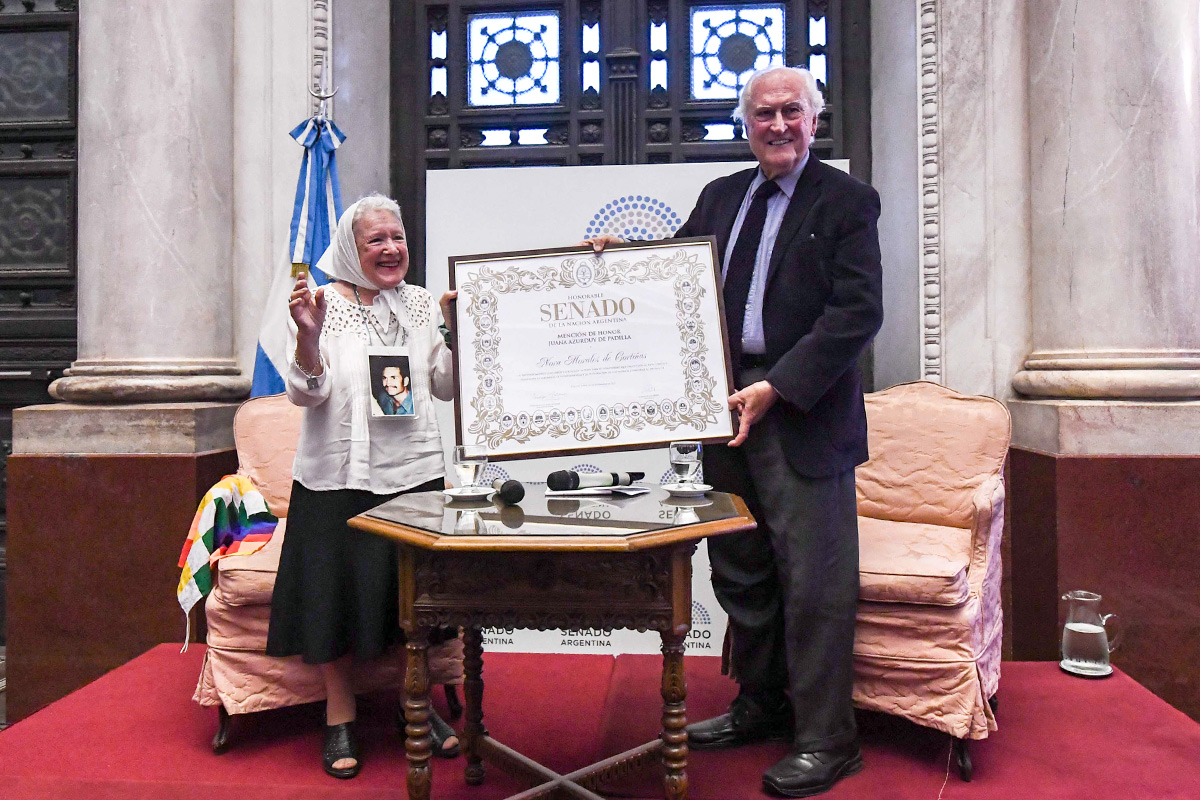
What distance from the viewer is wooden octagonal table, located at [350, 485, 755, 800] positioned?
6.67 ft

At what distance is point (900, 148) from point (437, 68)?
2.42 m

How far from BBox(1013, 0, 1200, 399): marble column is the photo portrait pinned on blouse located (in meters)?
2.64

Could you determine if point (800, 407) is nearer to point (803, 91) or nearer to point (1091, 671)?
point (803, 91)

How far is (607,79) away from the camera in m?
4.71

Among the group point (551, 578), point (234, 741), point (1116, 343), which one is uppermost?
point (1116, 343)

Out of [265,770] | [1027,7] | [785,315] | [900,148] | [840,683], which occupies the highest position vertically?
[1027,7]

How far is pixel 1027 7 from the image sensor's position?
401cm

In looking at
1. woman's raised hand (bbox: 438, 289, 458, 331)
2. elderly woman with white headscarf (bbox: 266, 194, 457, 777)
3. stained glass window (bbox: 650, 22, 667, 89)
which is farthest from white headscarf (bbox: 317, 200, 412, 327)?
stained glass window (bbox: 650, 22, 667, 89)

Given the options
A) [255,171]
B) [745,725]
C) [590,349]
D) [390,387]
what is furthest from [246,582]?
[255,171]

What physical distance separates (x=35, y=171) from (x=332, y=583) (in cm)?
325

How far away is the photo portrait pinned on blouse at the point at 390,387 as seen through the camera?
2.71 meters

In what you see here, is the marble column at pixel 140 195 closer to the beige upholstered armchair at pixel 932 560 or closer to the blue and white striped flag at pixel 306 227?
the blue and white striped flag at pixel 306 227

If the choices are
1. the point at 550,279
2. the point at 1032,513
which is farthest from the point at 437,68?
the point at 1032,513

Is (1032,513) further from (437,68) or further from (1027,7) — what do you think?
(437,68)
